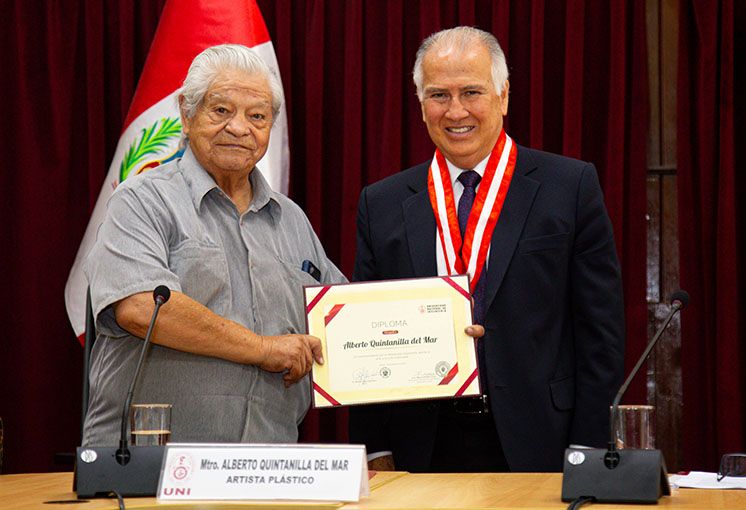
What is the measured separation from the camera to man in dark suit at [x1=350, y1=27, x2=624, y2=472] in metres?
2.77

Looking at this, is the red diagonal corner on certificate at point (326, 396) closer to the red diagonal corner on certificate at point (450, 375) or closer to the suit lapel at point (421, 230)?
the red diagonal corner on certificate at point (450, 375)

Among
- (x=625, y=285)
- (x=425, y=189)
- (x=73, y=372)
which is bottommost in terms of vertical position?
(x=73, y=372)

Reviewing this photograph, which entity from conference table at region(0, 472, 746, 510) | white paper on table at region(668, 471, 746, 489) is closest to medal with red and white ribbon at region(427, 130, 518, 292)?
conference table at region(0, 472, 746, 510)

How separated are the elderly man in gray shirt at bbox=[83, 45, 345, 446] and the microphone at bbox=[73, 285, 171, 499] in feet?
1.90

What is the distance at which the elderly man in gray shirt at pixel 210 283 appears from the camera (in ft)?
8.77

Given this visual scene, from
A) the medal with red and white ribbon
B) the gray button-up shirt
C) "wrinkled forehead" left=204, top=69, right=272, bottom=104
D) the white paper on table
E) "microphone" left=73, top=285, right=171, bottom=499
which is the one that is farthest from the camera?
"wrinkled forehead" left=204, top=69, right=272, bottom=104

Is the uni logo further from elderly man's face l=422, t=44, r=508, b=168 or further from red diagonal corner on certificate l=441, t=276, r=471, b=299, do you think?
elderly man's face l=422, t=44, r=508, b=168

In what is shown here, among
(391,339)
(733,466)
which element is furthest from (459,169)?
(733,466)

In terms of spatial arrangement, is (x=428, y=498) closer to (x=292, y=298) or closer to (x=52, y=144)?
(x=292, y=298)

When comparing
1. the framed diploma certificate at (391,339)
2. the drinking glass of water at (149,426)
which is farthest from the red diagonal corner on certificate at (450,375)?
the drinking glass of water at (149,426)

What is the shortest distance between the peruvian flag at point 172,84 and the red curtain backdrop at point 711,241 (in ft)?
5.30

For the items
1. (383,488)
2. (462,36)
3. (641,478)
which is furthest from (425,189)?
(641,478)

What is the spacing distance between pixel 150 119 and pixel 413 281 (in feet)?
6.25

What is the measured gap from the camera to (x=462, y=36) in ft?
9.68
